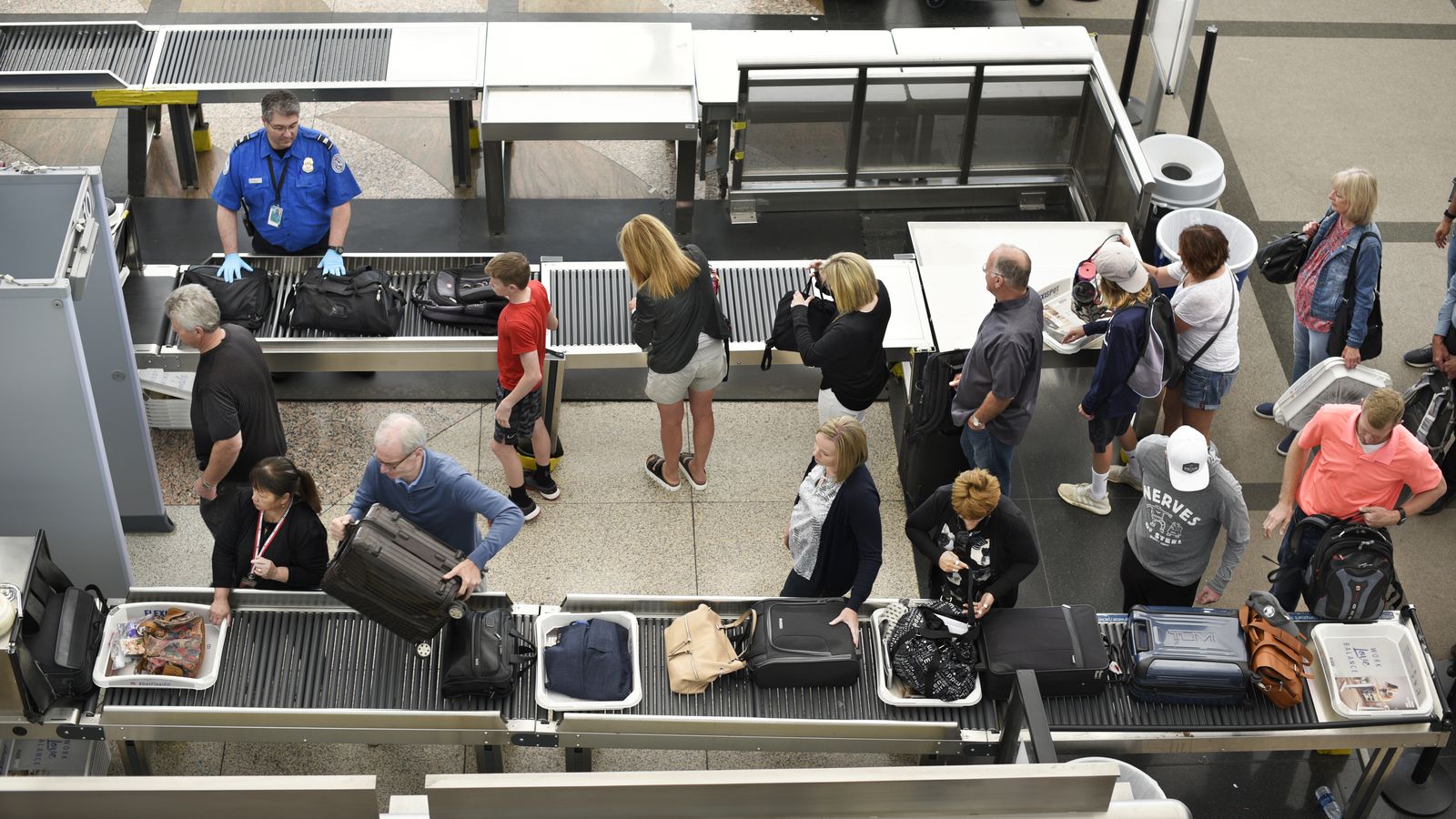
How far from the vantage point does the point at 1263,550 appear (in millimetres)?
7434

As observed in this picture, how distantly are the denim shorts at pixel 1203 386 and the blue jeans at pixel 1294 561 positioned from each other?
30.0 inches

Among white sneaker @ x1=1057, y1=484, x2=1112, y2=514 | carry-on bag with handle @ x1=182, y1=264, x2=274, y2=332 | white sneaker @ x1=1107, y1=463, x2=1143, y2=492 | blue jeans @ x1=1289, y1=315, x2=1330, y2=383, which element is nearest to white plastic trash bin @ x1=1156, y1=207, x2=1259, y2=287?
blue jeans @ x1=1289, y1=315, x2=1330, y2=383

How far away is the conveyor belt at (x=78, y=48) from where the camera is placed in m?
8.91

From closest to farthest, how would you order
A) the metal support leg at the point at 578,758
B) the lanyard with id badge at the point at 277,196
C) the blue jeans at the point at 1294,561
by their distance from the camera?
the metal support leg at the point at 578,758 → the blue jeans at the point at 1294,561 → the lanyard with id badge at the point at 277,196

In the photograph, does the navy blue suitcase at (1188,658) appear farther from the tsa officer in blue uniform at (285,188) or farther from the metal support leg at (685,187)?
the tsa officer in blue uniform at (285,188)

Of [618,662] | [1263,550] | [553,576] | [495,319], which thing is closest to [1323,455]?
[1263,550]

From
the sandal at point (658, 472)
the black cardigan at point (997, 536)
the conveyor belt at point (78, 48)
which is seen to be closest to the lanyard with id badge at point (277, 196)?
the conveyor belt at point (78, 48)

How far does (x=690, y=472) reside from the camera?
303 inches

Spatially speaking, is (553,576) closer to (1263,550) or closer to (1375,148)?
(1263,550)

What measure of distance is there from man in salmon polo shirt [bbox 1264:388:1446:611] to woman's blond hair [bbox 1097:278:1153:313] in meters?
1.09

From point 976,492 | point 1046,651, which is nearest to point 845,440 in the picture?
point 976,492

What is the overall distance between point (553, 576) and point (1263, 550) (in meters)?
3.81

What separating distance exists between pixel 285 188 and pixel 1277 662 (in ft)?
18.4

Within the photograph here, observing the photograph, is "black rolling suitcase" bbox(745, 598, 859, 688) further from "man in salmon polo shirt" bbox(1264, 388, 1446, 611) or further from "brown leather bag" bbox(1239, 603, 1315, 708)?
"man in salmon polo shirt" bbox(1264, 388, 1446, 611)
